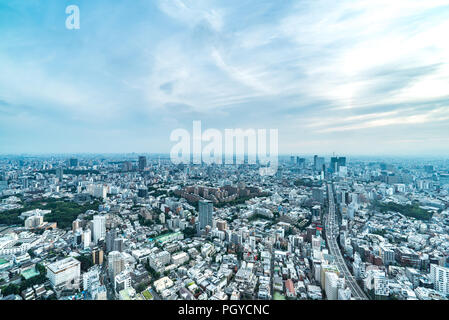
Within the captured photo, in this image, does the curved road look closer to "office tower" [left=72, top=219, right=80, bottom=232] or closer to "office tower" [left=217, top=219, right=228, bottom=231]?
"office tower" [left=217, top=219, right=228, bottom=231]

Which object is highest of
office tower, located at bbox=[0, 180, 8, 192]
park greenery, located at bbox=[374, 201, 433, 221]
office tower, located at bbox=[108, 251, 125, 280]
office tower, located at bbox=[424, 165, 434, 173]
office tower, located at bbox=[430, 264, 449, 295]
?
office tower, located at bbox=[424, 165, 434, 173]

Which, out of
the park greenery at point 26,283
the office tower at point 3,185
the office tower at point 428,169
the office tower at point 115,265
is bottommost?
the park greenery at point 26,283

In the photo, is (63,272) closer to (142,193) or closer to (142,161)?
(142,161)

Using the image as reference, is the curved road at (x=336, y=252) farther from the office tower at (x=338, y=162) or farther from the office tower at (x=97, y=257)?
the office tower at (x=97, y=257)

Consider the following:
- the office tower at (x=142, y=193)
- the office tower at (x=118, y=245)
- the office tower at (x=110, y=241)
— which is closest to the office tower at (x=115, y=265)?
the office tower at (x=118, y=245)

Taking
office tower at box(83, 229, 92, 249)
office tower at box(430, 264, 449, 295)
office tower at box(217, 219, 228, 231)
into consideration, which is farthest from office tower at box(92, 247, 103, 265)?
office tower at box(430, 264, 449, 295)

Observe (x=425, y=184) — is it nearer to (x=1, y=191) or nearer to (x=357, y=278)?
(x=357, y=278)
